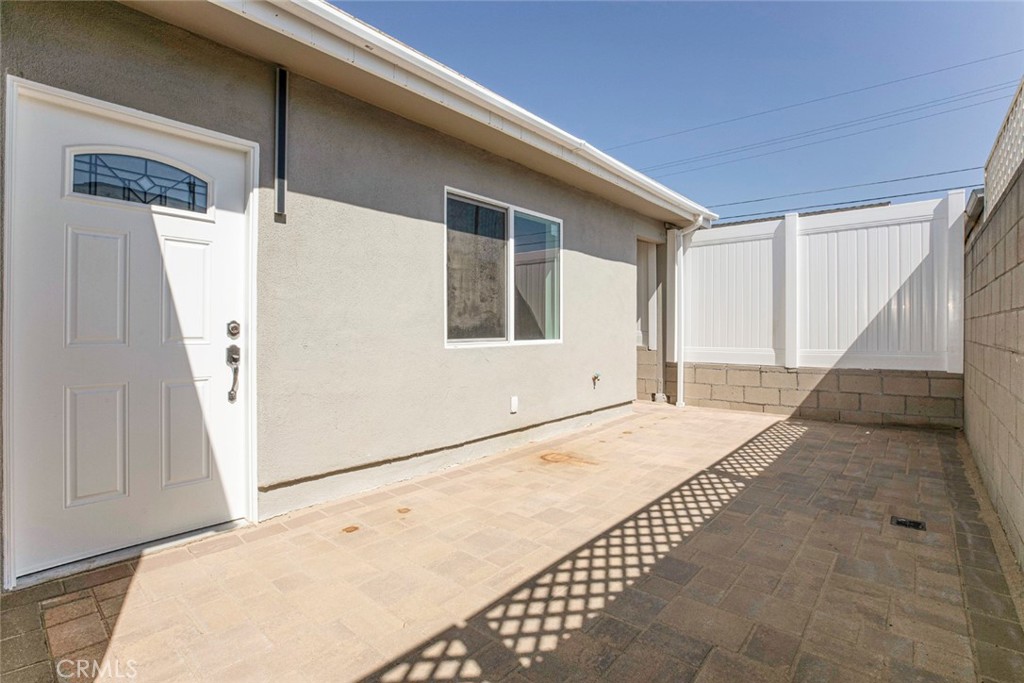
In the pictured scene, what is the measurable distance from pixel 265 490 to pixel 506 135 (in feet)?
10.5

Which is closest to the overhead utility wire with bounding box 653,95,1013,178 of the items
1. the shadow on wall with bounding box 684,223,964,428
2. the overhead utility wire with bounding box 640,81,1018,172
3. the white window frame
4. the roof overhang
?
the overhead utility wire with bounding box 640,81,1018,172

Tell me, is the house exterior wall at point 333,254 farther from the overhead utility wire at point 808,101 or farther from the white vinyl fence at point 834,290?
the overhead utility wire at point 808,101

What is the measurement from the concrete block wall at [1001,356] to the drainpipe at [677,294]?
11.2 ft

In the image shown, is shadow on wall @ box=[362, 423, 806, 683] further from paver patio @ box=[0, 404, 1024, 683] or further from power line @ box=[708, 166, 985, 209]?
power line @ box=[708, 166, 985, 209]

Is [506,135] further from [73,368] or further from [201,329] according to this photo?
[73,368]

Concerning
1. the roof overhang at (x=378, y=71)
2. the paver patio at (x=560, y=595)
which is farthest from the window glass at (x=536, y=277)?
the paver patio at (x=560, y=595)

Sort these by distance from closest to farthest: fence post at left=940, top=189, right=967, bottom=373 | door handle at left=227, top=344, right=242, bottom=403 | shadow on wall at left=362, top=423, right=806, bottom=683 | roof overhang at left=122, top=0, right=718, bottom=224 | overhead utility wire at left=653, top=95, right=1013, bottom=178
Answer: shadow on wall at left=362, top=423, right=806, bottom=683 < roof overhang at left=122, top=0, right=718, bottom=224 < door handle at left=227, top=344, right=242, bottom=403 < fence post at left=940, top=189, right=967, bottom=373 < overhead utility wire at left=653, top=95, right=1013, bottom=178

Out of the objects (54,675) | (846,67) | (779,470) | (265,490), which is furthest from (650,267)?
(54,675)

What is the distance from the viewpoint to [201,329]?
2637 mm

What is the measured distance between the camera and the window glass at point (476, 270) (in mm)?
4059

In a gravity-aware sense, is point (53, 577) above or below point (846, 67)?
below

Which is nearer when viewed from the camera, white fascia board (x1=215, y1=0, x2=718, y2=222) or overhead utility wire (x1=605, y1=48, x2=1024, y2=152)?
white fascia board (x1=215, y1=0, x2=718, y2=222)

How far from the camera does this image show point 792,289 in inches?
253

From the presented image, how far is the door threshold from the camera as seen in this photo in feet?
6.90
